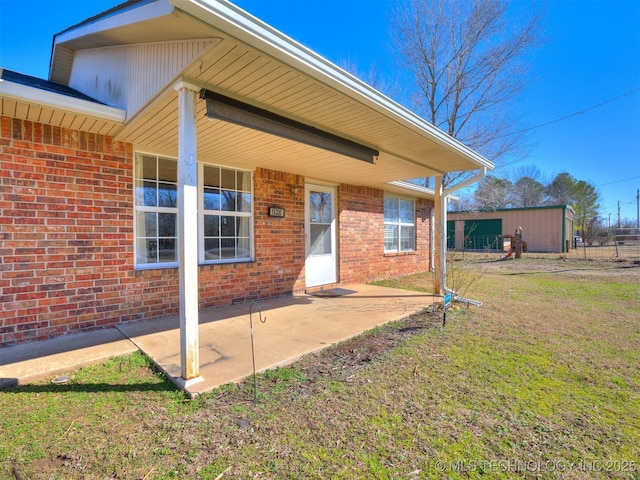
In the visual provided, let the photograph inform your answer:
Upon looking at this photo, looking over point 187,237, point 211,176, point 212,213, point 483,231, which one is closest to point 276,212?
point 212,213

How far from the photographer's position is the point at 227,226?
5605mm

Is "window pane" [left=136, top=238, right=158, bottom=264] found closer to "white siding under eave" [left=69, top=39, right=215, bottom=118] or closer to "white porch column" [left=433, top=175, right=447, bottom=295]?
"white siding under eave" [left=69, top=39, right=215, bottom=118]

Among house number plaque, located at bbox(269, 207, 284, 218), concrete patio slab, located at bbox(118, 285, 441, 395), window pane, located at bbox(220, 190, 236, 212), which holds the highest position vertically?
window pane, located at bbox(220, 190, 236, 212)

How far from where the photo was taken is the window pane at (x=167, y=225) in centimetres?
477

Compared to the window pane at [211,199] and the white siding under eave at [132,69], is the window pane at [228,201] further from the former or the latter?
the white siding under eave at [132,69]

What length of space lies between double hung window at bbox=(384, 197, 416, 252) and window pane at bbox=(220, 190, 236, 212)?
4.82 metres

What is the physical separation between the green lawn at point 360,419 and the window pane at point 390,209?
18.7 feet

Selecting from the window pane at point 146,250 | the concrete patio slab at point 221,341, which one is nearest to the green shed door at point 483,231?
the concrete patio slab at point 221,341

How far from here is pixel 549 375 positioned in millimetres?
3027

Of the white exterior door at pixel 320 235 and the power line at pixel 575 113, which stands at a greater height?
the power line at pixel 575 113

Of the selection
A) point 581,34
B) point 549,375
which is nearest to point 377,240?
point 549,375

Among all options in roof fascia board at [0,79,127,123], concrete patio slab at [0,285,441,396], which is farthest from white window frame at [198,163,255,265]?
roof fascia board at [0,79,127,123]

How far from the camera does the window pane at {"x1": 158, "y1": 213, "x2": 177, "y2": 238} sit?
477 cm

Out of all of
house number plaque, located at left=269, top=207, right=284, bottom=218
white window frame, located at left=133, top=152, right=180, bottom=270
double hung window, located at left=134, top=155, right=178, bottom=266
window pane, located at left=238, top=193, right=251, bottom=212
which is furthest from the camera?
house number plaque, located at left=269, top=207, right=284, bottom=218
